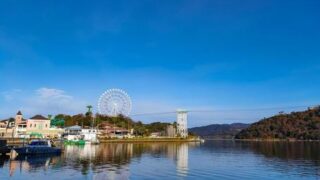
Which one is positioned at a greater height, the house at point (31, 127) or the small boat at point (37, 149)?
the house at point (31, 127)

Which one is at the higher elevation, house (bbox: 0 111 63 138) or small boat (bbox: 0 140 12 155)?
house (bbox: 0 111 63 138)

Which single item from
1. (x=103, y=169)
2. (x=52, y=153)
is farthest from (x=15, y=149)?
(x=103, y=169)

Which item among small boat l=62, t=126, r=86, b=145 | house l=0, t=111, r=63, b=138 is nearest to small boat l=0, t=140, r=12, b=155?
small boat l=62, t=126, r=86, b=145

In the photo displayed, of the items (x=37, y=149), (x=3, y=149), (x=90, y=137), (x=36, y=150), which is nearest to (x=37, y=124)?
(x=90, y=137)

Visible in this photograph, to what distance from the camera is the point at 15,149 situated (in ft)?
208

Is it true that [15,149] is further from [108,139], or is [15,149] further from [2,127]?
[108,139]

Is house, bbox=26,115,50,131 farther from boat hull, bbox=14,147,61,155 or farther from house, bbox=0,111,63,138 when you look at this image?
boat hull, bbox=14,147,61,155

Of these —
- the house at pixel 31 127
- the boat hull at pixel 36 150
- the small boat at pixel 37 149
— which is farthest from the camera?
the house at pixel 31 127

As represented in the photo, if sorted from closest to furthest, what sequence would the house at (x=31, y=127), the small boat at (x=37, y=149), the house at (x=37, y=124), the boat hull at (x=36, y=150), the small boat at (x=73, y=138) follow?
the boat hull at (x=36, y=150) < the small boat at (x=37, y=149) < the small boat at (x=73, y=138) < the house at (x=31, y=127) < the house at (x=37, y=124)

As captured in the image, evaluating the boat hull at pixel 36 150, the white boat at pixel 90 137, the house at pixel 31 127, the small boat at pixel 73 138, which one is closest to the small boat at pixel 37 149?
the boat hull at pixel 36 150

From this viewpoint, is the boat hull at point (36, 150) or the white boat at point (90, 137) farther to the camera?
the white boat at point (90, 137)

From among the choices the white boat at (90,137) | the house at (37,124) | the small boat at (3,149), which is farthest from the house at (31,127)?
the small boat at (3,149)

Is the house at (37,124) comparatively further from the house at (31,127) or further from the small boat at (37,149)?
the small boat at (37,149)

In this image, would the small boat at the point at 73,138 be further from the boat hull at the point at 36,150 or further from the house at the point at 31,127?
the boat hull at the point at 36,150
